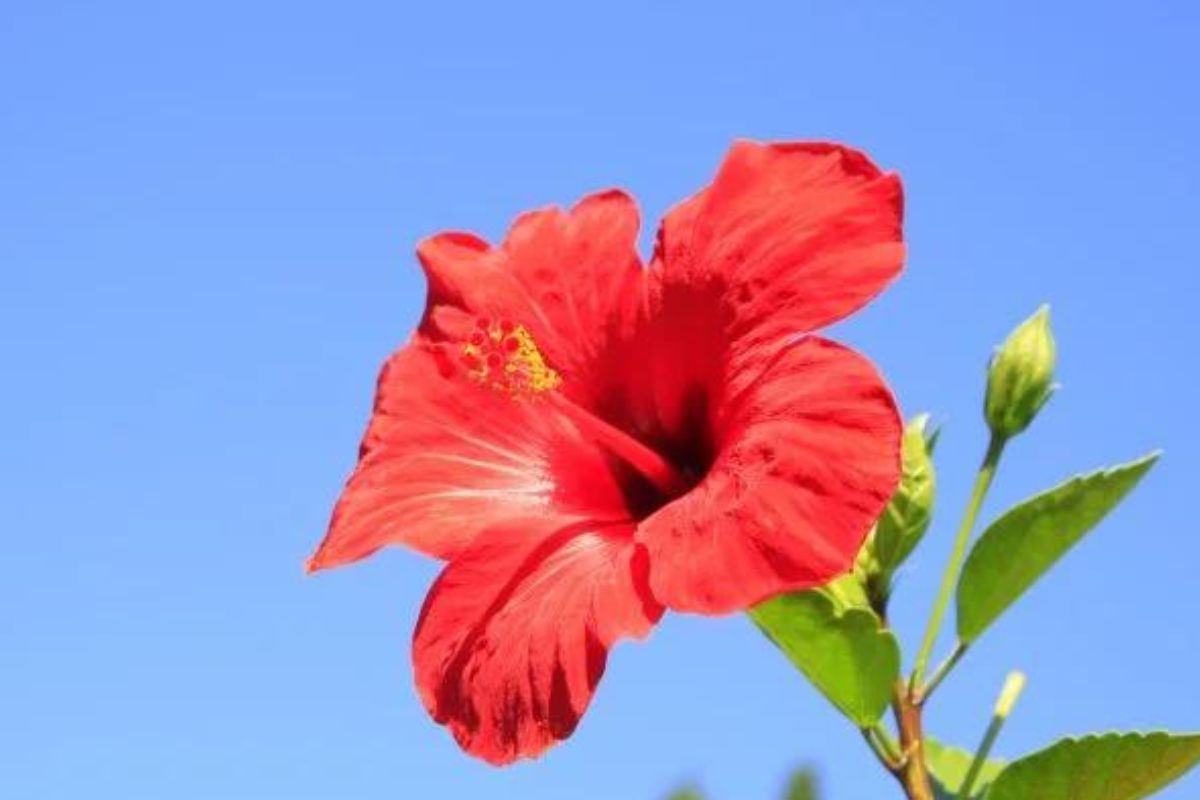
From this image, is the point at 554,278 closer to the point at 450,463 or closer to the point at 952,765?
the point at 450,463

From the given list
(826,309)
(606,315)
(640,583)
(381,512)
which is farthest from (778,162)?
(381,512)

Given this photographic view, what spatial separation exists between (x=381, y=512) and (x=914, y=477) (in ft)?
1.77

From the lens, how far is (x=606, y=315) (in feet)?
6.60

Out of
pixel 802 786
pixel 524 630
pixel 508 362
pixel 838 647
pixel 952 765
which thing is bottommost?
pixel 802 786

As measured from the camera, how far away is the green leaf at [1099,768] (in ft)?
5.85

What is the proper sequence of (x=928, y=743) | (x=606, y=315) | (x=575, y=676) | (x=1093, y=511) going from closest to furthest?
Result: (x=575, y=676) → (x=1093, y=511) → (x=606, y=315) → (x=928, y=743)

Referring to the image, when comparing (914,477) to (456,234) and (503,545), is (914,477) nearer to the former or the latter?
(503,545)

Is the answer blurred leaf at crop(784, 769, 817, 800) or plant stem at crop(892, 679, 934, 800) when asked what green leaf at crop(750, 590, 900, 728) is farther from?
blurred leaf at crop(784, 769, 817, 800)

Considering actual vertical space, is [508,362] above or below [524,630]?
above

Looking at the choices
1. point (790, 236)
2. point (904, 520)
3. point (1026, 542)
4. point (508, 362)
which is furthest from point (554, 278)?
point (1026, 542)

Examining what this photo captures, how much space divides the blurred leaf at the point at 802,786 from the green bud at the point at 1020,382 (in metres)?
13.4

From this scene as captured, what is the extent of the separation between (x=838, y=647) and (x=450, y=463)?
477 mm

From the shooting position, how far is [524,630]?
1.79 m

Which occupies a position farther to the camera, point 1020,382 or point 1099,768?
point 1020,382
